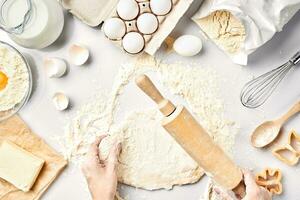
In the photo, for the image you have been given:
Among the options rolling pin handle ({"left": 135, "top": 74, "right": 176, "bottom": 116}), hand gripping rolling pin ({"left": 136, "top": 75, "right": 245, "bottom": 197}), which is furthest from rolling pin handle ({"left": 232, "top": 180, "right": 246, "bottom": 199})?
rolling pin handle ({"left": 135, "top": 74, "right": 176, "bottom": 116})

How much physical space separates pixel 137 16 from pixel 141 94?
0.56 feet

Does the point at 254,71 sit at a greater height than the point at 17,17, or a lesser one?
greater

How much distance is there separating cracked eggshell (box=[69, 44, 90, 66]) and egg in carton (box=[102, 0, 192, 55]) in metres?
0.07

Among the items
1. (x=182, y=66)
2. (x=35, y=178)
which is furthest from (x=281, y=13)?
(x=35, y=178)

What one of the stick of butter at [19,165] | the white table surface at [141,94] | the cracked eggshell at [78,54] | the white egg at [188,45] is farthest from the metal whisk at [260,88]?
the stick of butter at [19,165]

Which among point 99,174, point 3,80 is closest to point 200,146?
point 99,174

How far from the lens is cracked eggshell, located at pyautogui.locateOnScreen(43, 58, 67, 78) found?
1.20 m

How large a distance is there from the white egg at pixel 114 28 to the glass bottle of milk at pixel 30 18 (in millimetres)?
108

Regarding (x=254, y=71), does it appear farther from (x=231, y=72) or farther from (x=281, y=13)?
→ (x=281, y=13)

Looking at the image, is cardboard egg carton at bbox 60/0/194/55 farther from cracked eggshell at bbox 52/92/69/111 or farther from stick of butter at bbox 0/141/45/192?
stick of butter at bbox 0/141/45/192

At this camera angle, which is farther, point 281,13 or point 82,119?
point 82,119

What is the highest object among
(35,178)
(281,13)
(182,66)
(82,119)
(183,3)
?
(281,13)

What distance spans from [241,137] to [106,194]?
0.31 meters

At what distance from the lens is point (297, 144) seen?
1.18 meters
